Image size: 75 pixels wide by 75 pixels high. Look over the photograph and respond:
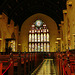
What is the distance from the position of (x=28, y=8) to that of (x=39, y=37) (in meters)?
7.07

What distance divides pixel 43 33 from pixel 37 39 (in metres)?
1.72

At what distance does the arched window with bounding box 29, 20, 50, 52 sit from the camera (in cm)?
3177

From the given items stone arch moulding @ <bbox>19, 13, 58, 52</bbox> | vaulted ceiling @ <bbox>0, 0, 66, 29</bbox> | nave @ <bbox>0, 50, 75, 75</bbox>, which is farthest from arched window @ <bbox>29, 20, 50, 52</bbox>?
nave @ <bbox>0, 50, 75, 75</bbox>

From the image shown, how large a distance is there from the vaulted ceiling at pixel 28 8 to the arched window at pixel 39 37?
2463mm

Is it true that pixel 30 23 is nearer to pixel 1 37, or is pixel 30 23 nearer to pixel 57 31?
pixel 57 31

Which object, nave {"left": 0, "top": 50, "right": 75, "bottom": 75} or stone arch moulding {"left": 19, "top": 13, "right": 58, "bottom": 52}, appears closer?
nave {"left": 0, "top": 50, "right": 75, "bottom": 75}

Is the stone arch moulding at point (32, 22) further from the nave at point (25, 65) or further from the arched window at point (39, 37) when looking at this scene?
the nave at point (25, 65)

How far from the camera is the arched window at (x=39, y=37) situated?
31.8 metres

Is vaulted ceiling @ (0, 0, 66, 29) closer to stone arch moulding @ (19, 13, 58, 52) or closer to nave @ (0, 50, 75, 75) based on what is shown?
stone arch moulding @ (19, 13, 58, 52)

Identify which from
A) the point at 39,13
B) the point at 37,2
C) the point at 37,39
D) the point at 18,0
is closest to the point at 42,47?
the point at 37,39

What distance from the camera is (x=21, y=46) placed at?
3150 centimetres

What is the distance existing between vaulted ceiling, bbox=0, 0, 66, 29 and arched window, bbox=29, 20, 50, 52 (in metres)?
2.46

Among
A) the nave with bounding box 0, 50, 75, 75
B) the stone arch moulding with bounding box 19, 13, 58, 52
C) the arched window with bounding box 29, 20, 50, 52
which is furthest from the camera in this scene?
the arched window with bounding box 29, 20, 50, 52

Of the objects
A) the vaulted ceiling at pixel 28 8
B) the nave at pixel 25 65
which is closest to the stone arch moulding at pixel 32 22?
the vaulted ceiling at pixel 28 8
